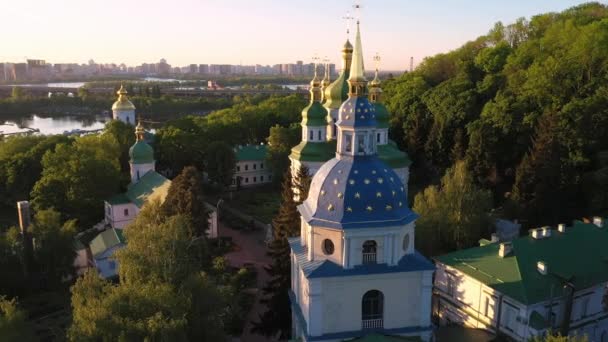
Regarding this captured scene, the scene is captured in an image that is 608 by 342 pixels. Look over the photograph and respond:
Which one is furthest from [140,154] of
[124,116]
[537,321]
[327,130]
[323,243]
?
[537,321]

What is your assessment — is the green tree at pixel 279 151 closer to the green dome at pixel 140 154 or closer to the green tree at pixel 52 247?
the green dome at pixel 140 154

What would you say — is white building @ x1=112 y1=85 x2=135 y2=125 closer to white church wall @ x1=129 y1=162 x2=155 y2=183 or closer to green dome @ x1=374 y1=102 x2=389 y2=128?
white church wall @ x1=129 y1=162 x2=155 y2=183

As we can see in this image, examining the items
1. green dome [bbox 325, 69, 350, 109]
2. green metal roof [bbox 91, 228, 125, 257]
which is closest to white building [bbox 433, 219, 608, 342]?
green metal roof [bbox 91, 228, 125, 257]

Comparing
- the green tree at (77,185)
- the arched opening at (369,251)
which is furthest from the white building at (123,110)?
the arched opening at (369,251)

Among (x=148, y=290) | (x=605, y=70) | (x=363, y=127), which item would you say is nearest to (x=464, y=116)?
(x=605, y=70)

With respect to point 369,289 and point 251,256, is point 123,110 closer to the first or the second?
point 251,256
